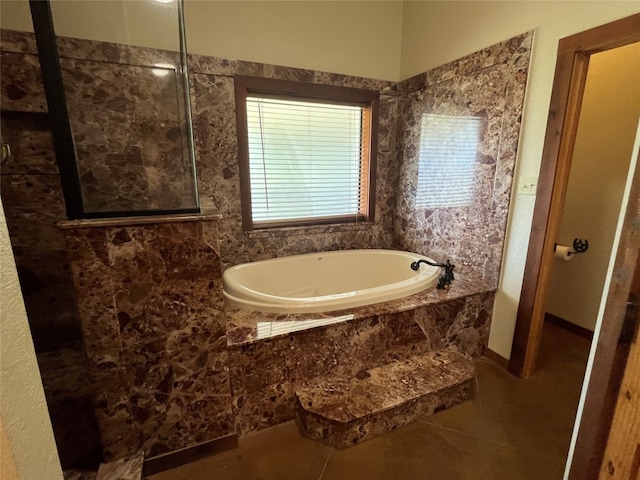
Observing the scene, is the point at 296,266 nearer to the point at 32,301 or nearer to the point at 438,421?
the point at 438,421

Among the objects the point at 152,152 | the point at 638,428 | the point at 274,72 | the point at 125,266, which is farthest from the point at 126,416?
the point at 274,72

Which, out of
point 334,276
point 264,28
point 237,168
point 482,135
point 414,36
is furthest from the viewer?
point 334,276

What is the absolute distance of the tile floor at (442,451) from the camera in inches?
50.6

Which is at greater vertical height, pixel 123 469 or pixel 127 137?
pixel 127 137

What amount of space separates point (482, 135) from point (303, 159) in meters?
1.35

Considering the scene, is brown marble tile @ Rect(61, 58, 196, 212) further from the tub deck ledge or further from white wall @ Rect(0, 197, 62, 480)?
white wall @ Rect(0, 197, 62, 480)

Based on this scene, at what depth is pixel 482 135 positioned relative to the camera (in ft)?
6.63

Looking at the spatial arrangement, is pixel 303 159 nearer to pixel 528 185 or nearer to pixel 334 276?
pixel 334 276

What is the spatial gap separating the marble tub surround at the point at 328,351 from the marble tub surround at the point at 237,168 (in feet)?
3.67

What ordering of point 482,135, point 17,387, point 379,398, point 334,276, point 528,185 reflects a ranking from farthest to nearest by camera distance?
point 334,276
point 482,135
point 528,185
point 379,398
point 17,387

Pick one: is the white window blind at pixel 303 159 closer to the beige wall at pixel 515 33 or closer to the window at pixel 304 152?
the window at pixel 304 152

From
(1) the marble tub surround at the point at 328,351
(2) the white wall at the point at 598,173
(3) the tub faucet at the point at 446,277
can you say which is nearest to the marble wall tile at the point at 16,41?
(1) the marble tub surround at the point at 328,351

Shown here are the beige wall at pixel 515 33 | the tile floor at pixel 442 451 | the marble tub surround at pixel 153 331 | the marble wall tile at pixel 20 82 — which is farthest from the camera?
the marble wall tile at pixel 20 82

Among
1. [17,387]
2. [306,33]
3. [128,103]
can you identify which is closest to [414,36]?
[306,33]
